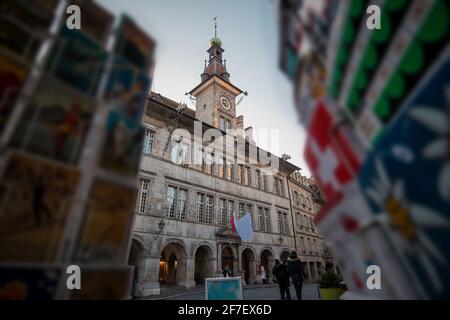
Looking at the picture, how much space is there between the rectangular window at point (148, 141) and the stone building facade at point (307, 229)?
17669 mm

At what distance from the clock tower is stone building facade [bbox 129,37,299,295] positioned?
0.34ft

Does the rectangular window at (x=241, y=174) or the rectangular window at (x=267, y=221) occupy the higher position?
the rectangular window at (x=241, y=174)

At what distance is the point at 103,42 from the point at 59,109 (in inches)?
36.0

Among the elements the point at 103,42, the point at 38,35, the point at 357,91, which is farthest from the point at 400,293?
the point at 38,35

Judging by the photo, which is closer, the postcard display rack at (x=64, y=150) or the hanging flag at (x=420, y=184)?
the hanging flag at (x=420, y=184)

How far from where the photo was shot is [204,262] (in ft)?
58.2

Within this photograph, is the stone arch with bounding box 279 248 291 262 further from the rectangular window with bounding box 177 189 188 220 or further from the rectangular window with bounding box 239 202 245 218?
the rectangular window with bounding box 177 189 188 220

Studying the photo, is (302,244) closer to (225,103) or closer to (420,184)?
(225,103)

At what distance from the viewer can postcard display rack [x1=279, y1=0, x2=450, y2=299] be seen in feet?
4.82

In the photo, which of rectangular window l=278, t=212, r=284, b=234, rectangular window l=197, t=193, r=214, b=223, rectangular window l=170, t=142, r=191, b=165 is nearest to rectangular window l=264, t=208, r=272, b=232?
rectangular window l=278, t=212, r=284, b=234

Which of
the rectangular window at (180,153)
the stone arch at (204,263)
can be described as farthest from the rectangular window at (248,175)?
the stone arch at (204,263)

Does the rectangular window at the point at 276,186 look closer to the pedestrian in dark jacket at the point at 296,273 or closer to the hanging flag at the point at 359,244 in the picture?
the pedestrian in dark jacket at the point at 296,273

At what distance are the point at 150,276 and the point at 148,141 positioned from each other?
27.5ft

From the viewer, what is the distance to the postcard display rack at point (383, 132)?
1.47m
